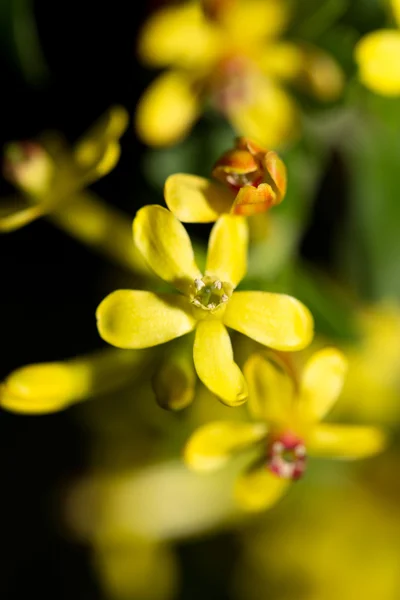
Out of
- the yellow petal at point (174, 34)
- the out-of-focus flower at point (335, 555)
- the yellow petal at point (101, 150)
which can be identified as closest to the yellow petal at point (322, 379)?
the yellow petal at point (101, 150)

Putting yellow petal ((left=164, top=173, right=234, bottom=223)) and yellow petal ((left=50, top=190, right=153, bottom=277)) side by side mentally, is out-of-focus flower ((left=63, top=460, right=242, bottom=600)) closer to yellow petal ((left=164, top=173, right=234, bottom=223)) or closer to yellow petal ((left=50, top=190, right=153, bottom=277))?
yellow petal ((left=50, top=190, right=153, bottom=277))

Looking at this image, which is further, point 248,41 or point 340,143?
point 340,143

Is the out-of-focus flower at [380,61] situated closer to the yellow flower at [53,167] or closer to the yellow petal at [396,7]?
the yellow petal at [396,7]

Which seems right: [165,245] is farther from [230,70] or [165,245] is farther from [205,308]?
[230,70]

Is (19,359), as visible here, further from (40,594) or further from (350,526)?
(350,526)

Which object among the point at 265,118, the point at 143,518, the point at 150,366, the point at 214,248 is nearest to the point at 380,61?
the point at 265,118

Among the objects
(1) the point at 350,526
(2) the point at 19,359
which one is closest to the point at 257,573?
(1) the point at 350,526
